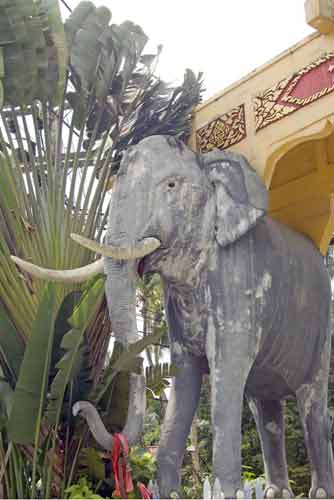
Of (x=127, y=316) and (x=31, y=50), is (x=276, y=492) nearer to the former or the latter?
(x=127, y=316)

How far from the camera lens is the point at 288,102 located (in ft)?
18.3

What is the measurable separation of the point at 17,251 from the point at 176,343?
1448 mm

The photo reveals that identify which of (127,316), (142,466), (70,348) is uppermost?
(127,316)

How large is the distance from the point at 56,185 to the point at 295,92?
6.71ft

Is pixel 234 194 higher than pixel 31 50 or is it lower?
lower

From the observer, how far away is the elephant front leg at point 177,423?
5.31 metres

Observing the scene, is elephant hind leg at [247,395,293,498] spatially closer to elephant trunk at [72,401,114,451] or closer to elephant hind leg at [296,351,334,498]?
elephant hind leg at [296,351,334,498]

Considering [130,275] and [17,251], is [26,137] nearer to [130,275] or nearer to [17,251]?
[17,251]

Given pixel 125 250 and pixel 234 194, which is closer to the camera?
pixel 125 250

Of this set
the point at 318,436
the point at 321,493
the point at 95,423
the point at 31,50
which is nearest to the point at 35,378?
the point at 95,423

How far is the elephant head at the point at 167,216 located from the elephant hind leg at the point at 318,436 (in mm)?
1380

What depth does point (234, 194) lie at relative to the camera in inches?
215

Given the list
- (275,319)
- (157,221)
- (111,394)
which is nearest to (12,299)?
(111,394)

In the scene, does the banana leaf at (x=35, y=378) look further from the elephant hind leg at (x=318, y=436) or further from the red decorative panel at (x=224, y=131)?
the elephant hind leg at (x=318, y=436)
